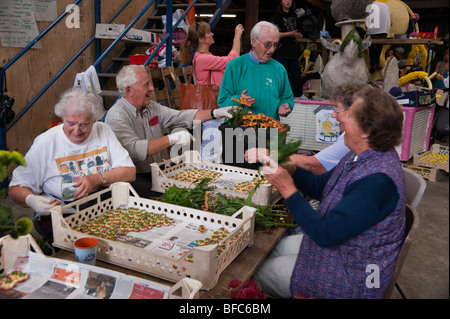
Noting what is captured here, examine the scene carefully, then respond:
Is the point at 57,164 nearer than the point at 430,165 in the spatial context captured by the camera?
Yes

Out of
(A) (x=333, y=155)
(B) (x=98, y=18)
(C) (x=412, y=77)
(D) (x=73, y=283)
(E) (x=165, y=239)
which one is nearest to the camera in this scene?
(D) (x=73, y=283)

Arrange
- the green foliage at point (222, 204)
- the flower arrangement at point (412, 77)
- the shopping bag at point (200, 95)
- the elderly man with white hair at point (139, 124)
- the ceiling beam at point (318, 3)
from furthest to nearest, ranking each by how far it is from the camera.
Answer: the ceiling beam at point (318, 3)
the flower arrangement at point (412, 77)
the shopping bag at point (200, 95)
the elderly man with white hair at point (139, 124)
the green foliage at point (222, 204)

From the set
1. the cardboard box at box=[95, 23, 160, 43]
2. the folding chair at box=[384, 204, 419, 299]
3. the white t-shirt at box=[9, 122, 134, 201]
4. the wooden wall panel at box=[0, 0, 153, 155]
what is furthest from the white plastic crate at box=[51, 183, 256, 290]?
the cardboard box at box=[95, 23, 160, 43]

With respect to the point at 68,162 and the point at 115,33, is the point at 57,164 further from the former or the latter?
the point at 115,33

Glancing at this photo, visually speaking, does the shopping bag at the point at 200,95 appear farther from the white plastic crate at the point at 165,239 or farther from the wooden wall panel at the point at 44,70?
the white plastic crate at the point at 165,239

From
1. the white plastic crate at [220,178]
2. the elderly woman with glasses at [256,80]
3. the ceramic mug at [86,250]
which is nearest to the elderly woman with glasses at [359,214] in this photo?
the white plastic crate at [220,178]

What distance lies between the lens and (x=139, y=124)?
2918 millimetres

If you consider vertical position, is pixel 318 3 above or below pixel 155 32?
above

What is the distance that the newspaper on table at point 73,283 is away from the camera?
1.27m

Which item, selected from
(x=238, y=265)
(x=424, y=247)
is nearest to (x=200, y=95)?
(x=424, y=247)

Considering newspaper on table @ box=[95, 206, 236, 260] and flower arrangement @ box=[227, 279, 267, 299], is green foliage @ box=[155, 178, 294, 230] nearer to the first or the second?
newspaper on table @ box=[95, 206, 236, 260]

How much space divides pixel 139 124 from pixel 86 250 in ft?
5.37

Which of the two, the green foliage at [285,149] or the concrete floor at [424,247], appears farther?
the concrete floor at [424,247]

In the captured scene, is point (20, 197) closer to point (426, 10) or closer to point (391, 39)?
point (391, 39)
